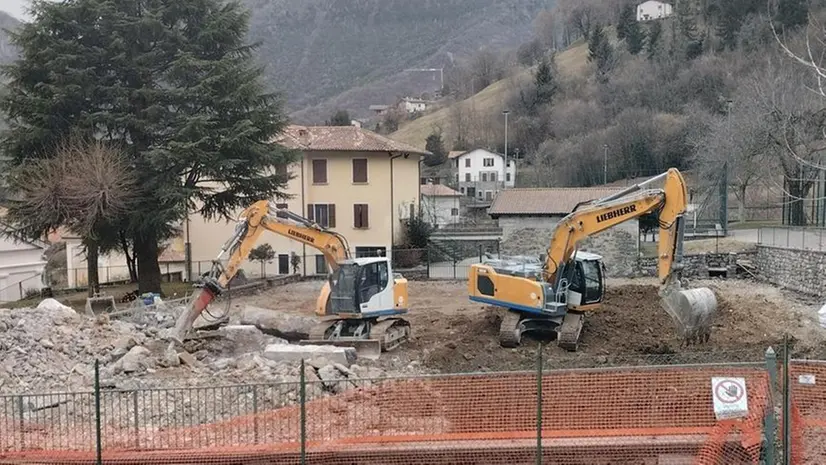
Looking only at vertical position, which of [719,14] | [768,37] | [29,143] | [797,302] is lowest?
[797,302]

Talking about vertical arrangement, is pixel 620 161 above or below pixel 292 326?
above

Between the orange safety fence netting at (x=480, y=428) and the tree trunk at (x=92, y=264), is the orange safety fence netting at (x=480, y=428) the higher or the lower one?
the lower one

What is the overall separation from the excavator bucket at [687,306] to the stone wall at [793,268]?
12.1 m

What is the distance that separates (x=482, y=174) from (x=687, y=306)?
68.9 metres

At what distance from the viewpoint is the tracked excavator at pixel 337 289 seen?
A: 16766 mm

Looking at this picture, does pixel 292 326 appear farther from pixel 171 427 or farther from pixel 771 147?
pixel 771 147

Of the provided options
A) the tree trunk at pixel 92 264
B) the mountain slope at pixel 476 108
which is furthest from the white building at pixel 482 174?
the tree trunk at pixel 92 264

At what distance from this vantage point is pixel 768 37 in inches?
3115

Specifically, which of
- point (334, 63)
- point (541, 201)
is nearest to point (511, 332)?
point (541, 201)

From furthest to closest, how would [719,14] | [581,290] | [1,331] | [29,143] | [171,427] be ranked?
[719,14]
[29,143]
[581,290]
[1,331]
[171,427]

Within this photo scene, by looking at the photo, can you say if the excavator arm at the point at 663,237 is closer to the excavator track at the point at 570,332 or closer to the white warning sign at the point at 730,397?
the excavator track at the point at 570,332

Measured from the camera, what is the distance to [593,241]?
3216 cm

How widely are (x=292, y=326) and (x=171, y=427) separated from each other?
9.36m

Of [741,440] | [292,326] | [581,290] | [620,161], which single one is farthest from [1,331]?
[620,161]
